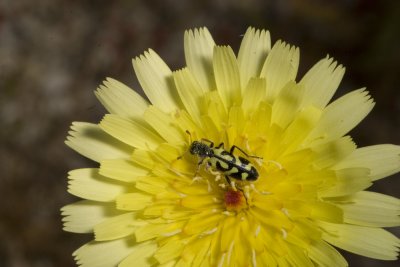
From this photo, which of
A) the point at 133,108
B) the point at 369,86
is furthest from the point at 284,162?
the point at 369,86

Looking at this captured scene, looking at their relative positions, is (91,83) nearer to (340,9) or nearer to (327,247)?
(340,9)

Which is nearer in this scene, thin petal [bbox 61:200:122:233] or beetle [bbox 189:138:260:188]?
beetle [bbox 189:138:260:188]

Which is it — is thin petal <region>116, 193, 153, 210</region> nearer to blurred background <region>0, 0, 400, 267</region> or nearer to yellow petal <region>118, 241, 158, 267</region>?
yellow petal <region>118, 241, 158, 267</region>

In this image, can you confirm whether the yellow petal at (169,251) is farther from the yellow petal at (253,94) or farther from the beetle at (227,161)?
the yellow petal at (253,94)

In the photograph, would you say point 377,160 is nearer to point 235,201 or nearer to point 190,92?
point 235,201

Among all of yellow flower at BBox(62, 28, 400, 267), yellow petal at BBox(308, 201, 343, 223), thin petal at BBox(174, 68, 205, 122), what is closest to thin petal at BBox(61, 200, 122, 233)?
yellow flower at BBox(62, 28, 400, 267)

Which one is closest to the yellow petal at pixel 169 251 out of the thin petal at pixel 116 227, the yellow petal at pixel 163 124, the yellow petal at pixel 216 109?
the thin petal at pixel 116 227
